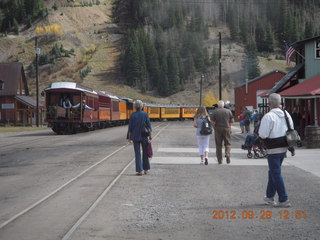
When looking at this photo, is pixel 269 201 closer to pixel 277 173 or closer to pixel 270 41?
pixel 277 173

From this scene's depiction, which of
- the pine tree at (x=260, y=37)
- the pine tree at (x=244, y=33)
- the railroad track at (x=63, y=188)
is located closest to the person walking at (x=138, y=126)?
the railroad track at (x=63, y=188)

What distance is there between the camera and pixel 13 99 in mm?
67625

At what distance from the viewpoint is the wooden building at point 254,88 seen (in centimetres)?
7425

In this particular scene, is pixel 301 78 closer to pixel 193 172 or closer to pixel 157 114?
pixel 193 172

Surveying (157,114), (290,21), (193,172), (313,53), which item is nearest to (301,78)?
(313,53)

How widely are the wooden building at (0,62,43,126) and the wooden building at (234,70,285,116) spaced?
30.6 m

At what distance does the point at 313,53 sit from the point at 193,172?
53.8 feet

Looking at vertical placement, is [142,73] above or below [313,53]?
above

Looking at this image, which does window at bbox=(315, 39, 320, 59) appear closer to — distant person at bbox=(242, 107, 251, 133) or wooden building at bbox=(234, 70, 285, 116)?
distant person at bbox=(242, 107, 251, 133)

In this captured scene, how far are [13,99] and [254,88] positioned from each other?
115 ft

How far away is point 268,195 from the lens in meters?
8.59

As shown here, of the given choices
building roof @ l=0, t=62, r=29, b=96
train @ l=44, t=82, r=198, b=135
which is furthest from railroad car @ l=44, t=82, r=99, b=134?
building roof @ l=0, t=62, r=29, b=96

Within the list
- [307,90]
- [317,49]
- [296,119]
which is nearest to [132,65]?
[317,49]

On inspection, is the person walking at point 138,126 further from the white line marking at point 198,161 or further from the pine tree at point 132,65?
the pine tree at point 132,65
